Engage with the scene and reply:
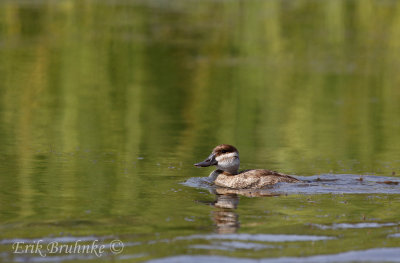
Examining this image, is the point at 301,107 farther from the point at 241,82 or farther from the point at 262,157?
the point at 262,157

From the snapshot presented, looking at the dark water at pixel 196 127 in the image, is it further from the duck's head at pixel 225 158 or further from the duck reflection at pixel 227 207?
the duck's head at pixel 225 158

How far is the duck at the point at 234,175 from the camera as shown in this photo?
1080 centimetres

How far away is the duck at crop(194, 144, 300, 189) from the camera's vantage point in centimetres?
1080

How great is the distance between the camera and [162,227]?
8180 millimetres

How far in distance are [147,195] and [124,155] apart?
2923 millimetres
